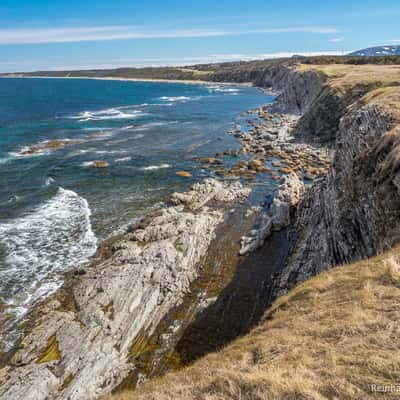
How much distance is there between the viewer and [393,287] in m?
10.4

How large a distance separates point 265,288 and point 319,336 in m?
14.7

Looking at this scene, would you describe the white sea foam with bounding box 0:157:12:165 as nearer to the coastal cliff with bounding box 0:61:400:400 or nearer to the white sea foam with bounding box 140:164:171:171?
the white sea foam with bounding box 140:164:171:171

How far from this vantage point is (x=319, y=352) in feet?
28.2

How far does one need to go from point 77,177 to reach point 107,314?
34.5m

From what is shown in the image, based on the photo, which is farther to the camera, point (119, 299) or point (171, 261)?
point (171, 261)

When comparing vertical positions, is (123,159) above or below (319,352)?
below

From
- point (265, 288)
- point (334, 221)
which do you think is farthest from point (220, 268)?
point (334, 221)

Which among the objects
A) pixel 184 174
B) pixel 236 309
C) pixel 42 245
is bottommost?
pixel 236 309

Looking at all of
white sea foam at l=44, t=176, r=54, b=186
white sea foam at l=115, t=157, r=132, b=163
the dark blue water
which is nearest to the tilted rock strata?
the dark blue water

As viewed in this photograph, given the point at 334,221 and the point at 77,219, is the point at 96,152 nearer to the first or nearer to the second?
the point at 77,219

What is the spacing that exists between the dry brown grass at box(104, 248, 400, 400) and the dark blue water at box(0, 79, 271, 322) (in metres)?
19.7

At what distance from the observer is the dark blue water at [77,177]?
2916 centimetres

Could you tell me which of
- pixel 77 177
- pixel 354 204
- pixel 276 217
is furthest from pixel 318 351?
pixel 77 177

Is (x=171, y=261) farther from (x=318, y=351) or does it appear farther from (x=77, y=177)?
(x=77, y=177)
